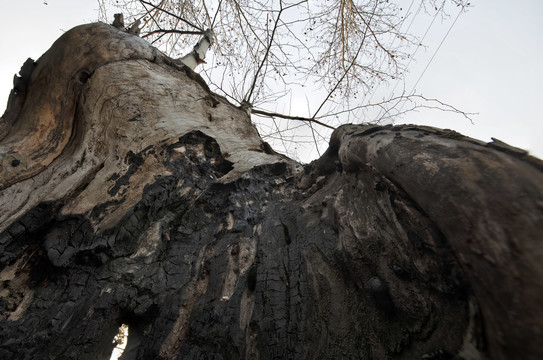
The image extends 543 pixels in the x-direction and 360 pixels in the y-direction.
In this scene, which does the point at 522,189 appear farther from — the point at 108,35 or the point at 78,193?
the point at 108,35

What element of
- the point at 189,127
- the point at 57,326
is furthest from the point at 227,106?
the point at 57,326

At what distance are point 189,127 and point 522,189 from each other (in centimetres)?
149

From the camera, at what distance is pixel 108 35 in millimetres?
1854

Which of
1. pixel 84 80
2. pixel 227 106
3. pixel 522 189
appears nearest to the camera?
pixel 522 189

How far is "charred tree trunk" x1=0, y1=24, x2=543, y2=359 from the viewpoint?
544 millimetres

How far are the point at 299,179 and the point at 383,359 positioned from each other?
96cm

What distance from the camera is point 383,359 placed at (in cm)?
70

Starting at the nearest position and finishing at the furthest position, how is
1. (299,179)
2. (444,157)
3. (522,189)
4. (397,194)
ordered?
(522,189) < (444,157) < (397,194) < (299,179)

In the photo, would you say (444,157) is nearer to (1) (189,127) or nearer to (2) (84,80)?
(1) (189,127)

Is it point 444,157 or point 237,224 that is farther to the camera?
point 237,224

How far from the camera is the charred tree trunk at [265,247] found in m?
0.54

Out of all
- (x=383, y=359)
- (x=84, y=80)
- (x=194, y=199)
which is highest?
(x=84, y=80)

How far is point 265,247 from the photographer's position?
107cm

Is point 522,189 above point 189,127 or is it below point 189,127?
below
